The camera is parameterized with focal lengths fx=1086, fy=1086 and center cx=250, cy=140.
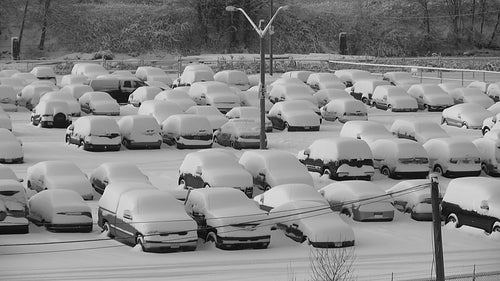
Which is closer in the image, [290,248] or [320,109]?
[290,248]

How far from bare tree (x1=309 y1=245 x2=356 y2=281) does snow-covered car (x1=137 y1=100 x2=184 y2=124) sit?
19798 millimetres

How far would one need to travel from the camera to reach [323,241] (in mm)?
28703

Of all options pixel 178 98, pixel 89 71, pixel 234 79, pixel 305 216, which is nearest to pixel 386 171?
pixel 305 216

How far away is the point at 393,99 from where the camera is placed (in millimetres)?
56219

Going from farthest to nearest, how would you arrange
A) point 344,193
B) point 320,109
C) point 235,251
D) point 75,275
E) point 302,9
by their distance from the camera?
point 302,9, point 320,109, point 344,193, point 235,251, point 75,275

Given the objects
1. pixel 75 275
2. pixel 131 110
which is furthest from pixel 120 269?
pixel 131 110

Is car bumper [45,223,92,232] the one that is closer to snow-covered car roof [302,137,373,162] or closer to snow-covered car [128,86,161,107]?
snow-covered car roof [302,137,373,162]

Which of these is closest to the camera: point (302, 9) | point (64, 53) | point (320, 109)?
point (320, 109)

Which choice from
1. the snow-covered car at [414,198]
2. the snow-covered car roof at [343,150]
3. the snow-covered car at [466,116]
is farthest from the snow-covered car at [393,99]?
the snow-covered car at [414,198]

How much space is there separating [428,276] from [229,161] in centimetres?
1042

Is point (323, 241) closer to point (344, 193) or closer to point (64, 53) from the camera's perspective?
point (344, 193)

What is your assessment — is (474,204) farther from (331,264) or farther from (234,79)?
(234,79)

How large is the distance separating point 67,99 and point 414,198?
2279cm

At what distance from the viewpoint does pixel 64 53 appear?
273ft
